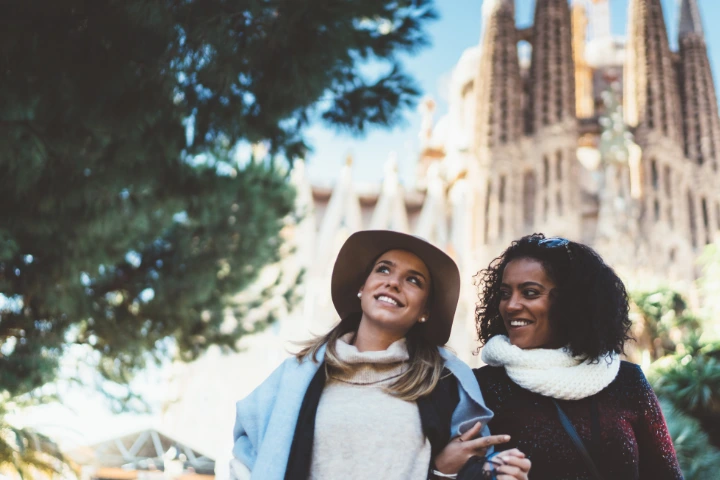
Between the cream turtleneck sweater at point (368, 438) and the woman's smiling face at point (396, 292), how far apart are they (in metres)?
0.20

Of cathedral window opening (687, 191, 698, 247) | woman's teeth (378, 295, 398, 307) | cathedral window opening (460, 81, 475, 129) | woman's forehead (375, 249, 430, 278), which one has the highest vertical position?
cathedral window opening (460, 81, 475, 129)

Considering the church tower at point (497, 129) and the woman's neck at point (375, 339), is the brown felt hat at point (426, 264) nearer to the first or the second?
the woman's neck at point (375, 339)

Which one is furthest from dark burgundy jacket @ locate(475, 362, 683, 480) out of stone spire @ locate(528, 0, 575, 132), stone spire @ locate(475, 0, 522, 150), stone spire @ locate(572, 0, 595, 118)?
stone spire @ locate(572, 0, 595, 118)

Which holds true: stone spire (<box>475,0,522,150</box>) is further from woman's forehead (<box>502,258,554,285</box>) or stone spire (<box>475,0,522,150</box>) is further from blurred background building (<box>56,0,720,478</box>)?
woman's forehead (<box>502,258,554,285</box>)

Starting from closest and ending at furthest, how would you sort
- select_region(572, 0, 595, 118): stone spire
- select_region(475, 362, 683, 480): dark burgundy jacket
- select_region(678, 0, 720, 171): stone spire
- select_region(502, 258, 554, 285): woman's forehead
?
1. select_region(475, 362, 683, 480): dark burgundy jacket
2. select_region(502, 258, 554, 285): woman's forehead
3. select_region(678, 0, 720, 171): stone spire
4. select_region(572, 0, 595, 118): stone spire

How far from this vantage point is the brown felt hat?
1.99 metres

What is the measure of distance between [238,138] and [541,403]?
2572mm

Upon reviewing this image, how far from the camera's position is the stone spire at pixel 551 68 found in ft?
73.7

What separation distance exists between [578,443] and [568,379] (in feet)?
0.55

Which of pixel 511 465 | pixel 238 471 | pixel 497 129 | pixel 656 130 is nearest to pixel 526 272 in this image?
pixel 511 465

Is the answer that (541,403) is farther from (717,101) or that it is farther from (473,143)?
(717,101)

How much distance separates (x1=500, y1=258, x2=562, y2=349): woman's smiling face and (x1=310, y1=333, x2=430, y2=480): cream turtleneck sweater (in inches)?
16.2

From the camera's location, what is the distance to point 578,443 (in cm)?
173

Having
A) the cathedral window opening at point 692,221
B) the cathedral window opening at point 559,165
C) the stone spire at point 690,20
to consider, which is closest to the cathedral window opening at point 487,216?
the cathedral window opening at point 559,165
